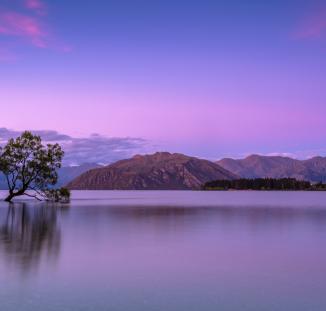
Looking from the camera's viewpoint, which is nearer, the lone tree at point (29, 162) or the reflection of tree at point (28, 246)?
the reflection of tree at point (28, 246)

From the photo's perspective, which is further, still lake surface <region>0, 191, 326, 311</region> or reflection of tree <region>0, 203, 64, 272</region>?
reflection of tree <region>0, 203, 64, 272</region>

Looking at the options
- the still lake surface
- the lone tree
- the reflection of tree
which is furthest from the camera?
the lone tree

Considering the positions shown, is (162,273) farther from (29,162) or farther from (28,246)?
(29,162)

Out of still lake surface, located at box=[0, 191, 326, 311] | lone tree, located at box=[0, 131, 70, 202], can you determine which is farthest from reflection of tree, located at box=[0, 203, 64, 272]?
lone tree, located at box=[0, 131, 70, 202]

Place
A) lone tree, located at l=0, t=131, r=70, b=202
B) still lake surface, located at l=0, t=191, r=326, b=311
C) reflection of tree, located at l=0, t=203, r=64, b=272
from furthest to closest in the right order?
lone tree, located at l=0, t=131, r=70, b=202
reflection of tree, located at l=0, t=203, r=64, b=272
still lake surface, located at l=0, t=191, r=326, b=311

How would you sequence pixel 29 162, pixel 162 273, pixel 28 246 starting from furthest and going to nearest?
pixel 29 162, pixel 28 246, pixel 162 273

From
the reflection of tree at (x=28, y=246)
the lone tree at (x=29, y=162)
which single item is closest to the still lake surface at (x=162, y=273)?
the reflection of tree at (x=28, y=246)

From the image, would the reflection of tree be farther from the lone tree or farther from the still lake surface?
the lone tree

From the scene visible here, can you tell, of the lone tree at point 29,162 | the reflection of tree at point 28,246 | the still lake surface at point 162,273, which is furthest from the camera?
the lone tree at point 29,162

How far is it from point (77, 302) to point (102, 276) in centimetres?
407

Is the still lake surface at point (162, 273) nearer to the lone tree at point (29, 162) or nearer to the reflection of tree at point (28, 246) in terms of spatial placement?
the reflection of tree at point (28, 246)

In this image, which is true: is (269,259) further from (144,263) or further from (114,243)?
(114,243)

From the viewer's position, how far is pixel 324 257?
23.5 meters

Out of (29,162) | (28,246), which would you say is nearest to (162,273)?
(28,246)
